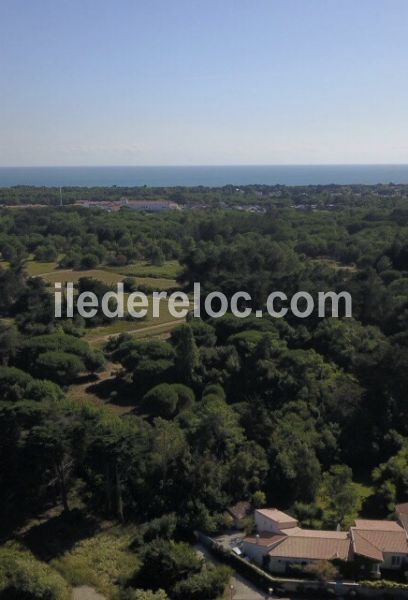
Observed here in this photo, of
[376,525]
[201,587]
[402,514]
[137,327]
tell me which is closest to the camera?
[201,587]

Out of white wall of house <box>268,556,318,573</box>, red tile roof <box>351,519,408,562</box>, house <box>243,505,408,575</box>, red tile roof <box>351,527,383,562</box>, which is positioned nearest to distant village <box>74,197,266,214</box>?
red tile roof <box>351,519,408,562</box>

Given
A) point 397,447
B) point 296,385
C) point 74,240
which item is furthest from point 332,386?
point 74,240

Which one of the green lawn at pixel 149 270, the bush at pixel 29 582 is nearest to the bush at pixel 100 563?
the bush at pixel 29 582

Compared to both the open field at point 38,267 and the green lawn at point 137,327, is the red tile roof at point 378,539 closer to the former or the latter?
the green lawn at point 137,327

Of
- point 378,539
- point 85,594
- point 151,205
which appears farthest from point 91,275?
point 151,205

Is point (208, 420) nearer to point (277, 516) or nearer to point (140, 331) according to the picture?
point (277, 516)

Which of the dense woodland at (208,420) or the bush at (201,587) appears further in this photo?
the dense woodland at (208,420)

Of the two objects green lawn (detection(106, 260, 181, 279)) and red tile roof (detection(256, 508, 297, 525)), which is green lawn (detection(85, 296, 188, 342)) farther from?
red tile roof (detection(256, 508, 297, 525))
